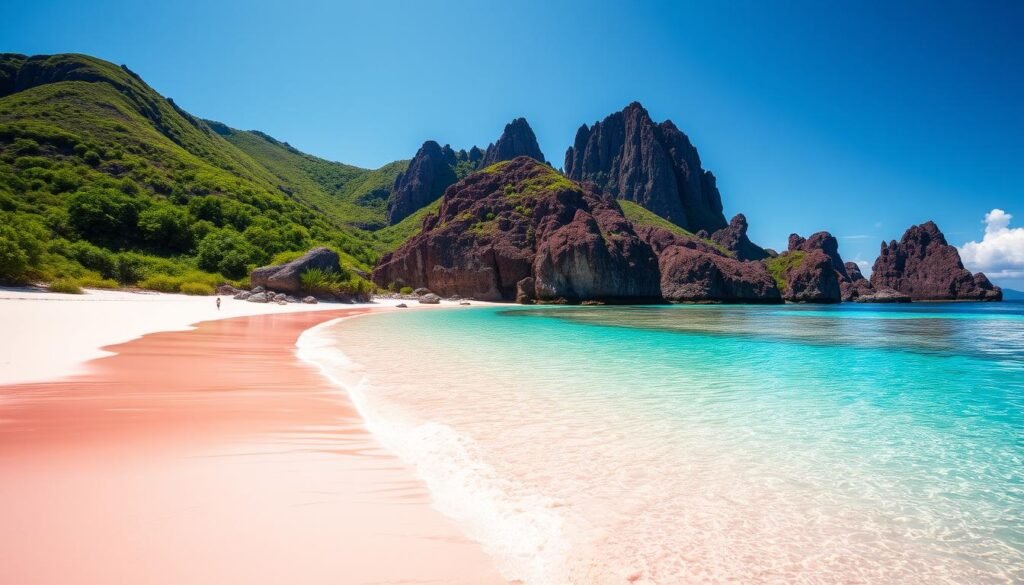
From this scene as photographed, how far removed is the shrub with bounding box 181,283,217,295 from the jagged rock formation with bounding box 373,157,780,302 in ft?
118

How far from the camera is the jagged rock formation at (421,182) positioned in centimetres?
14038

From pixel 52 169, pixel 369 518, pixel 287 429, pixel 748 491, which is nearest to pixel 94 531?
pixel 369 518

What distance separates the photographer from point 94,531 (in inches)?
120

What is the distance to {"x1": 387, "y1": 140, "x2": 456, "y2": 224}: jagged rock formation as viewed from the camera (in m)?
140

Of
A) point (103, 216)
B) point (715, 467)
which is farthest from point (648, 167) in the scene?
point (715, 467)

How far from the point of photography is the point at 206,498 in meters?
3.73

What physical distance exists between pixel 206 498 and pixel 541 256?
64522 mm

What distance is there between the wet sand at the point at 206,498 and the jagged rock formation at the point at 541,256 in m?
60.6

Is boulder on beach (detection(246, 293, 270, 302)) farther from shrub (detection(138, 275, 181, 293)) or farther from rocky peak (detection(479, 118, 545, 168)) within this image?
rocky peak (detection(479, 118, 545, 168))

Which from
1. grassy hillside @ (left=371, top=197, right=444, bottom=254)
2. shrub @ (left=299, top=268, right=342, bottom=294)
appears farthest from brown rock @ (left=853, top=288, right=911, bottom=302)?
shrub @ (left=299, top=268, right=342, bottom=294)

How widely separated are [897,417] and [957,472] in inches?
113

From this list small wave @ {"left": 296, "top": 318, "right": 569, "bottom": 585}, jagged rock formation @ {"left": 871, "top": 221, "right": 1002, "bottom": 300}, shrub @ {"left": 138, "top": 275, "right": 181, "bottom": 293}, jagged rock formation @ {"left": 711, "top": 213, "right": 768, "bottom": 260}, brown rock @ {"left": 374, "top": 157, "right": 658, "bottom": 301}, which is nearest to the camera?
small wave @ {"left": 296, "top": 318, "right": 569, "bottom": 585}

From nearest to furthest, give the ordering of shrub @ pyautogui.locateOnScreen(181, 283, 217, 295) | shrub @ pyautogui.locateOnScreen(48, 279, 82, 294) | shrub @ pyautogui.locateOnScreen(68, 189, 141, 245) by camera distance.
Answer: shrub @ pyautogui.locateOnScreen(48, 279, 82, 294) → shrub @ pyautogui.locateOnScreen(181, 283, 217, 295) → shrub @ pyautogui.locateOnScreen(68, 189, 141, 245)

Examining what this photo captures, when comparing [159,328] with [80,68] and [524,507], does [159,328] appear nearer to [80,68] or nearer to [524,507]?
[524,507]
